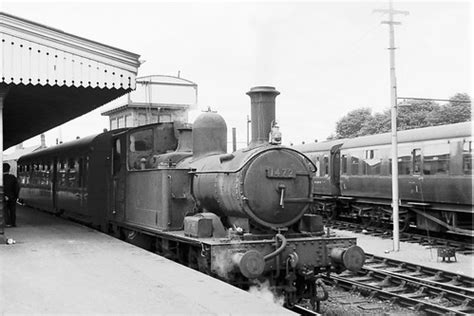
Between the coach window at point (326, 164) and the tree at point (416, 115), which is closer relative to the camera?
the coach window at point (326, 164)

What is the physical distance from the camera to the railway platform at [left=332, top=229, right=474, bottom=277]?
10430 mm

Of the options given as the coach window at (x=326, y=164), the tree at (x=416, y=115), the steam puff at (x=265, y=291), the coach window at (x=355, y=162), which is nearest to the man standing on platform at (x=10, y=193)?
the steam puff at (x=265, y=291)

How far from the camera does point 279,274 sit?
24.3 feet

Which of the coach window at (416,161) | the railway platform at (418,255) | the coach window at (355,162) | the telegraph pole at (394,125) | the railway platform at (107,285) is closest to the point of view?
the railway platform at (107,285)

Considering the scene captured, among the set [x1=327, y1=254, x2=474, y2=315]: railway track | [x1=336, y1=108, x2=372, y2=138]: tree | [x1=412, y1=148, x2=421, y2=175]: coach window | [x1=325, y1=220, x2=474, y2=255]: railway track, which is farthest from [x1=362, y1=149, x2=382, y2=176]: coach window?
[x1=336, y1=108, x2=372, y2=138]: tree

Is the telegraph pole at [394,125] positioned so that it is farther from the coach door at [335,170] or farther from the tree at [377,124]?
the tree at [377,124]

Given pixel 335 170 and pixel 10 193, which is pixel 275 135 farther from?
pixel 335 170

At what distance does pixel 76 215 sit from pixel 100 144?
3.20 m

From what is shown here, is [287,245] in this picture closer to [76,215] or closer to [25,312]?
[25,312]

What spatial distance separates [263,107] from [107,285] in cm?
333

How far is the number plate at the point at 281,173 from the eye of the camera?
7.64 metres

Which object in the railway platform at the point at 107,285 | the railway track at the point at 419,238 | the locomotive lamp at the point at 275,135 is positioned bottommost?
the railway track at the point at 419,238

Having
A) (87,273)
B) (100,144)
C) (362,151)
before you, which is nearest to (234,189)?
(87,273)

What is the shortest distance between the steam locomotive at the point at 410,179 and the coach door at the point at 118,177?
8036mm
